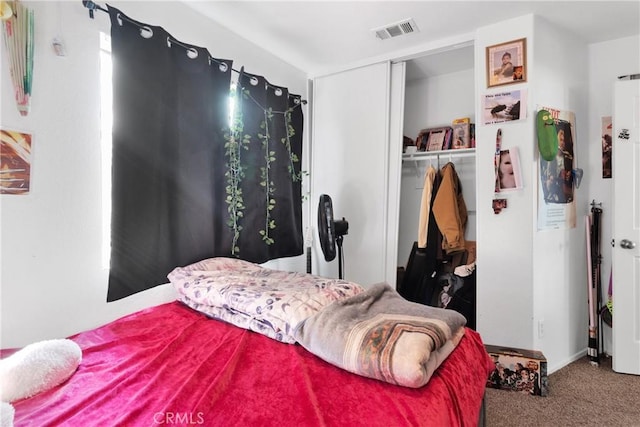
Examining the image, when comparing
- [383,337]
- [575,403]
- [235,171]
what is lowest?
[575,403]

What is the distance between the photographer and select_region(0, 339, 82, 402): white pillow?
0.86 meters

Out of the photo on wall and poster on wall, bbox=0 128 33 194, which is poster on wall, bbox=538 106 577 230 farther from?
poster on wall, bbox=0 128 33 194

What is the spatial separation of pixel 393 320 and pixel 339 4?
6.37 feet

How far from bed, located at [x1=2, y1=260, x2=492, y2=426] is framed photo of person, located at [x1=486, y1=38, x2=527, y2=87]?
1811mm

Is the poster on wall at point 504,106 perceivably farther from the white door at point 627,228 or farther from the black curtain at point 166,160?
the black curtain at point 166,160

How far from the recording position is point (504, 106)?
2193 mm

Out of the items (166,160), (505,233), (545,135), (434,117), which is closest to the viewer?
(166,160)

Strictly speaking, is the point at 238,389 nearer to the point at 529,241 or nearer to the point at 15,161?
the point at 15,161

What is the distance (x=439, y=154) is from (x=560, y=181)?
904 millimetres

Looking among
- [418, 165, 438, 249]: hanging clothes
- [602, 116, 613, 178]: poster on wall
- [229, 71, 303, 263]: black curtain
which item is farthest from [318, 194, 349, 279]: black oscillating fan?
[602, 116, 613, 178]: poster on wall

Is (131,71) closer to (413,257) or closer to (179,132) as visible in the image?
(179,132)

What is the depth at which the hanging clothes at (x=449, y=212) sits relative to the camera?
8.40ft

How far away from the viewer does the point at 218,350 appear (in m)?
1.15

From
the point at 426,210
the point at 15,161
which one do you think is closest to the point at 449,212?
the point at 426,210
